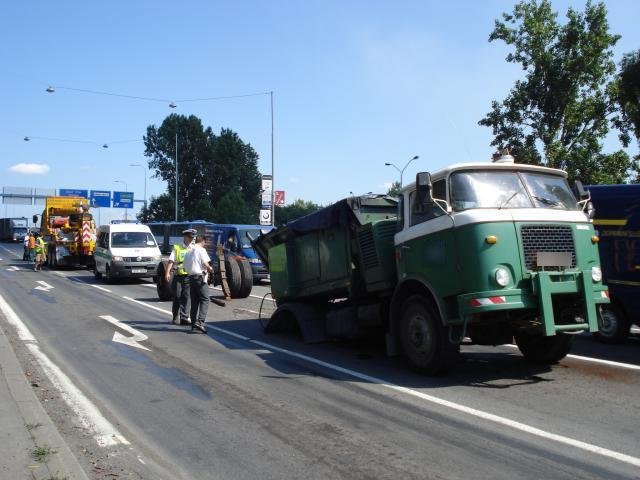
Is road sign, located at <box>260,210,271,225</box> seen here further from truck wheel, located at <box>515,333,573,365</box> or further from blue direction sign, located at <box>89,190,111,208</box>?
blue direction sign, located at <box>89,190,111,208</box>

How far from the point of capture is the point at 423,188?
24.7 feet

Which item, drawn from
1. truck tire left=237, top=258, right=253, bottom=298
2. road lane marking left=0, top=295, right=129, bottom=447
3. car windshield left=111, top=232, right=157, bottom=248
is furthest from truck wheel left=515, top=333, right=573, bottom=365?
car windshield left=111, top=232, right=157, bottom=248

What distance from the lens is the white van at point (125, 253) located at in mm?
22484

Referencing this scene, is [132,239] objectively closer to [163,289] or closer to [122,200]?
[163,289]

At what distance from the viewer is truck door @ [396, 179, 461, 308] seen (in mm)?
7203

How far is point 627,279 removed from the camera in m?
10.1

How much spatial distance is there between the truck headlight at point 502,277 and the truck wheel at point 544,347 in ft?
5.05

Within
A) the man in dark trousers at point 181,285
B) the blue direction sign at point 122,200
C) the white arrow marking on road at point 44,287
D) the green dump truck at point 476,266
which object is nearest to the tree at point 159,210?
the blue direction sign at point 122,200

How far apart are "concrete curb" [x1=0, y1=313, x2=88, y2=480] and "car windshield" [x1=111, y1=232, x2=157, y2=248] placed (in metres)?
15.9

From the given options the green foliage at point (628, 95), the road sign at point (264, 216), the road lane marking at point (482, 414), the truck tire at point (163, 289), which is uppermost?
the green foliage at point (628, 95)

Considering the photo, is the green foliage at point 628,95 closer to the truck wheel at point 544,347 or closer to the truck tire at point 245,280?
the truck tire at point 245,280

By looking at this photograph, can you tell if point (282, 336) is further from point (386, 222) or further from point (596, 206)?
point (596, 206)

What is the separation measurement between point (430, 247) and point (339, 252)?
2284mm

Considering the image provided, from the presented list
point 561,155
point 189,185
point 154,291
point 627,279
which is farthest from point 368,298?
point 189,185
